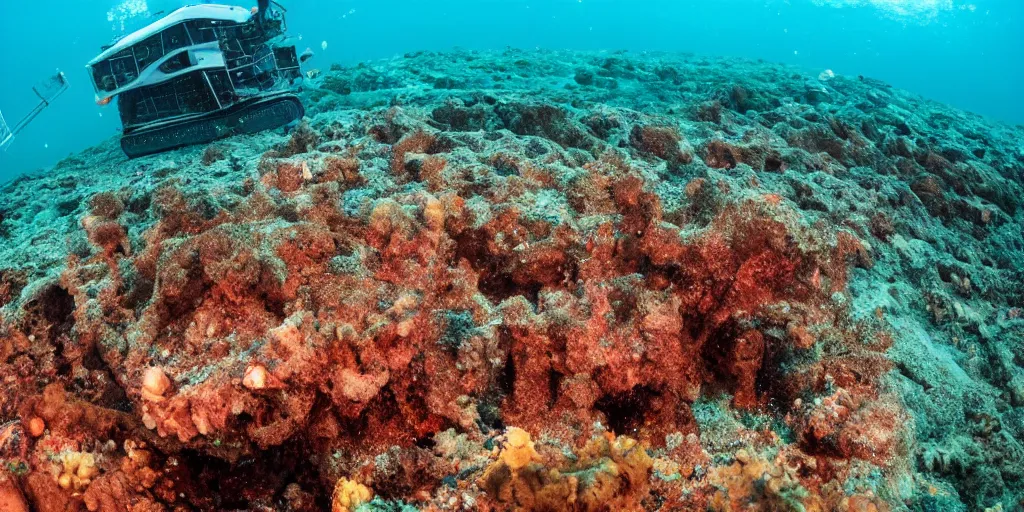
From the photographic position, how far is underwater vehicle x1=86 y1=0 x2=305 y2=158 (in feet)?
23.6

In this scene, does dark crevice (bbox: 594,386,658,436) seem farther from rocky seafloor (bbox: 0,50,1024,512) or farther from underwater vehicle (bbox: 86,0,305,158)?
underwater vehicle (bbox: 86,0,305,158)

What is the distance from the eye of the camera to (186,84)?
300 inches

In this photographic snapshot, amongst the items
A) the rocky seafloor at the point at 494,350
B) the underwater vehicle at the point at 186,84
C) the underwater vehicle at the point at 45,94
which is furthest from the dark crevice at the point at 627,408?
the underwater vehicle at the point at 45,94

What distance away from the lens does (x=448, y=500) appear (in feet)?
7.95

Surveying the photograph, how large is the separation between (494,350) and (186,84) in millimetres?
7472

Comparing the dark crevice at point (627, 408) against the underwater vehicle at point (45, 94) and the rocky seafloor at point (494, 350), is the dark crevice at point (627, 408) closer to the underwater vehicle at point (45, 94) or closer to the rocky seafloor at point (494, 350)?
the rocky seafloor at point (494, 350)

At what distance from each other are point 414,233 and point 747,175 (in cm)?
350

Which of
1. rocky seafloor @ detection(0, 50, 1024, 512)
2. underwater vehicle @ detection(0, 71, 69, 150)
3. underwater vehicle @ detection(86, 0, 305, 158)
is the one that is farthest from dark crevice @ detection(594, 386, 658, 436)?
underwater vehicle @ detection(0, 71, 69, 150)

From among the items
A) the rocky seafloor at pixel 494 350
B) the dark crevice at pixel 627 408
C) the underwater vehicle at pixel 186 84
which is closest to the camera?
the rocky seafloor at pixel 494 350

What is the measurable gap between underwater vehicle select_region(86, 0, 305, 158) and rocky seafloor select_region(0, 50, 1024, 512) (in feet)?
10.1

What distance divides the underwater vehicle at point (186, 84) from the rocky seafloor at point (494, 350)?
3075 mm

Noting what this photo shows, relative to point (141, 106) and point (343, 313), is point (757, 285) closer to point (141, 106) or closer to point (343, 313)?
point (343, 313)

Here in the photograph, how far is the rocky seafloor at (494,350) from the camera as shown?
2.51m

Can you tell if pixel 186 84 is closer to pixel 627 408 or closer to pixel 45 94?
pixel 45 94
